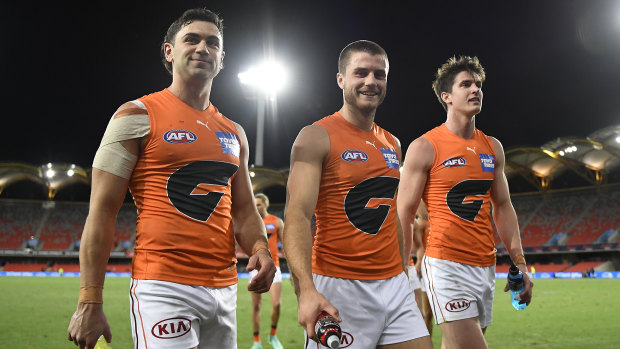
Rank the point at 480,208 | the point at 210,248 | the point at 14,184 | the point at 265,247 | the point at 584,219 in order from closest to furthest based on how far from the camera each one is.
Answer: the point at 210,248 → the point at 265,247 → the point at 480,208 → the point at 584,219 → the point at 14,184

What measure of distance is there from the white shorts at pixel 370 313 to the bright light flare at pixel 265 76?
3841 centimetres

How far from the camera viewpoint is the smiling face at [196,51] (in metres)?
2.81

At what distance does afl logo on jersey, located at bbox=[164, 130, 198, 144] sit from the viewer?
2.54 m

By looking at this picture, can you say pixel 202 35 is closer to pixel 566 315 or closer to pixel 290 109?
pixel 566 315

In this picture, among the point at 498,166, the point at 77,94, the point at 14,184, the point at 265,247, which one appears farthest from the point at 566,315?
the point at 14,184

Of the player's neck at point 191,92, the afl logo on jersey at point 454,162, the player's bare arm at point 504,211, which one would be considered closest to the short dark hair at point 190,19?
the player's neck at point 191,92

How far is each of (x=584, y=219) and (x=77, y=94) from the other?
46370mm

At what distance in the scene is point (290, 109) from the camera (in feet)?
167

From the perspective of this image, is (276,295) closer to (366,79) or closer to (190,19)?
(366,79)

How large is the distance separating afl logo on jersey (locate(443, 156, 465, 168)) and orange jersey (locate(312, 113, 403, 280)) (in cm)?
133

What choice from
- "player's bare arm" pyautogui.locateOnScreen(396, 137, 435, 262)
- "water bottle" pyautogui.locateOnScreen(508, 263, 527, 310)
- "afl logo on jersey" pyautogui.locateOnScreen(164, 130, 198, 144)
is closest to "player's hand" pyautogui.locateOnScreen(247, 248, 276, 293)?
"afl logo on jersey" pyautogui.locateOnScreen(164, 130, 198, 144)

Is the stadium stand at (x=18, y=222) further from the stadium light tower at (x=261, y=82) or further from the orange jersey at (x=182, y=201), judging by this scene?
the orange jersey at (x=182, y=201)

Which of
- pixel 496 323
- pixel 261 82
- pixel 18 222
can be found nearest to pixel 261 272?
pixel 496 323

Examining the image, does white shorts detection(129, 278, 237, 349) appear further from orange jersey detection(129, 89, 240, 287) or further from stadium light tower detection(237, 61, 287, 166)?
stadium light tower detection(237, 61, 287, 166)
